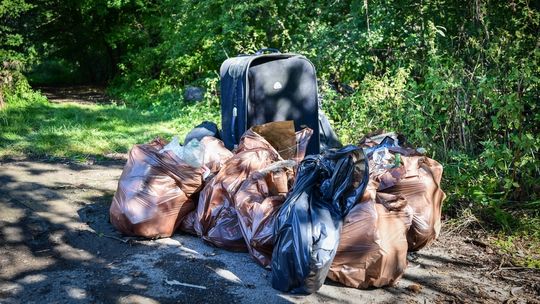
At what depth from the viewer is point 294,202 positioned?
9.66 ft

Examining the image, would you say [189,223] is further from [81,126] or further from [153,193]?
[81,126]

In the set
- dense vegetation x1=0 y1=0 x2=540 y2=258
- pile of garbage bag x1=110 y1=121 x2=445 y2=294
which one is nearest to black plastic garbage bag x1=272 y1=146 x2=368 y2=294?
pile of garbage bag x1=110 y1=121 x2=445 y2=294

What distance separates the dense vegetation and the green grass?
6.1 inches

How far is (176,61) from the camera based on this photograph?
11.6 meters

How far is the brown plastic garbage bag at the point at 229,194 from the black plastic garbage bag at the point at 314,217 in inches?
20.9

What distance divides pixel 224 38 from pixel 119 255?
7.09 meters

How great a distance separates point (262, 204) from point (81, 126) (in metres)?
5.29

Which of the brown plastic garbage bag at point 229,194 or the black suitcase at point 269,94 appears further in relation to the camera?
the black suitcase at point 269,94

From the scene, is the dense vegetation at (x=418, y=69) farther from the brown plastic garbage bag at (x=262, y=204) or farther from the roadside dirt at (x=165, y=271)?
the brown plastic garbage bag at (x=262, y=204)

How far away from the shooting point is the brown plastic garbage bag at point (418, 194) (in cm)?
336

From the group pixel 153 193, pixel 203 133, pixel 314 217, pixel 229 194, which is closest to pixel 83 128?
pixel 203 133

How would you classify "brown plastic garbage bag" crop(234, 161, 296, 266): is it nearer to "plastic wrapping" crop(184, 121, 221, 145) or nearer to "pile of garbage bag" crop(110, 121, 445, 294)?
"pile of garbage bag" crop(110, 121, 445, 294)

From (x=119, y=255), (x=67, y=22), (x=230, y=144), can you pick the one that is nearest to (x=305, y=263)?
(x=119, y=255)

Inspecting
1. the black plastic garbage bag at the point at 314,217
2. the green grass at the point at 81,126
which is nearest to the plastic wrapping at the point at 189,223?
the black plastic garbage bag at the point at 314,217
